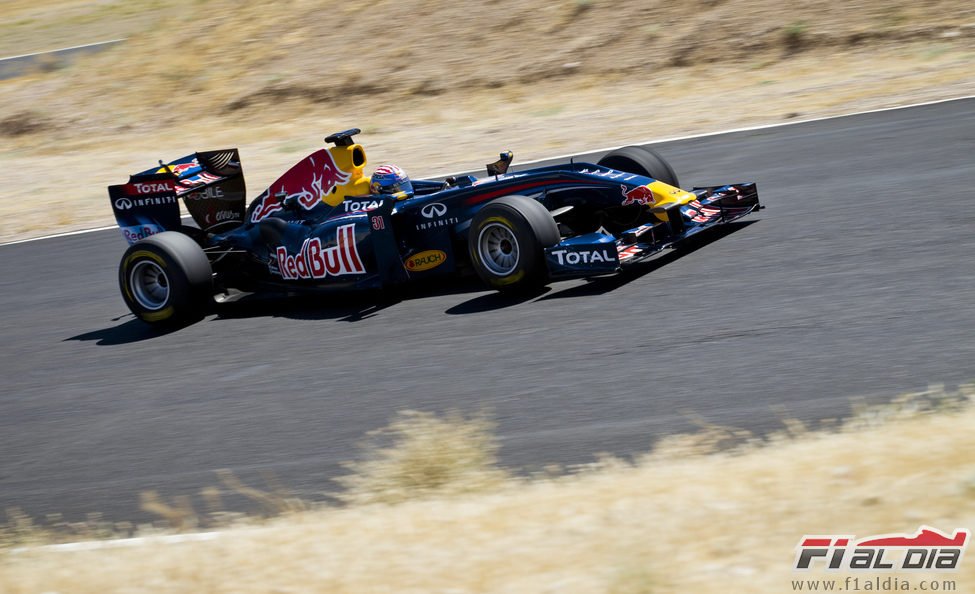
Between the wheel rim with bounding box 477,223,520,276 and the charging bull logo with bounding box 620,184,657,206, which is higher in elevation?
the charging bull logo with bounding box 620,184,657,206

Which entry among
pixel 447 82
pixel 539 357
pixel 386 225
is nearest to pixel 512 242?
pixel 386 225

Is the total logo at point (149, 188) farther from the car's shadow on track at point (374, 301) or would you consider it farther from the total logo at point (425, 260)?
the total logo at point (425, 260)

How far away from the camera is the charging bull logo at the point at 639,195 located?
27.9ft

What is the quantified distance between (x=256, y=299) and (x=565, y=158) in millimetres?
6667

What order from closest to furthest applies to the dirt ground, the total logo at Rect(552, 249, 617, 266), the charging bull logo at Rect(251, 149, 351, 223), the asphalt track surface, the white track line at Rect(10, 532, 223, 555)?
1. the white track line at Rect(10, 532, 223, 555)
2. the asphalt track surface
3. the total logo at Rect(552, 249, 617, 266)
4. the charging bull logo at Rect(251, 149, 351, 223)
5. the dirt ground

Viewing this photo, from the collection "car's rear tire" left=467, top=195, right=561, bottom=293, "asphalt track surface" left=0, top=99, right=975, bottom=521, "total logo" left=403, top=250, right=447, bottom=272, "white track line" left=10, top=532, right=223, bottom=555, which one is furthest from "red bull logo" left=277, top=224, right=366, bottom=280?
"white track line" left=10, top=532, right=223, bottom=555

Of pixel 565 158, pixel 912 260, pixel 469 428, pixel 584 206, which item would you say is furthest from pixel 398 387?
pixel 565 158

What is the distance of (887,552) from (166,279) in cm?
748

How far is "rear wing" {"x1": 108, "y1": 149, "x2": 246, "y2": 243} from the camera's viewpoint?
10.3 metres

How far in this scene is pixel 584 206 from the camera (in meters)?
8.80

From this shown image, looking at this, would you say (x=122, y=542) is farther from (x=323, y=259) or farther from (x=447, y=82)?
(x=447, y=82)

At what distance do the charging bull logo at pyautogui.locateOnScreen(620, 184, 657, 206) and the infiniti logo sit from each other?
4.87ft

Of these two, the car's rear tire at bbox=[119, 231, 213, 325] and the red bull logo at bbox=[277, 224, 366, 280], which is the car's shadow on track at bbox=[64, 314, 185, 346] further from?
the red bull logo at bbox=[277, 224, 366, 280]

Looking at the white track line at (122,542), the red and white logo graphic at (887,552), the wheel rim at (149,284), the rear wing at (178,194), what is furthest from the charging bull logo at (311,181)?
the red and white logo graphic at (887,552)
